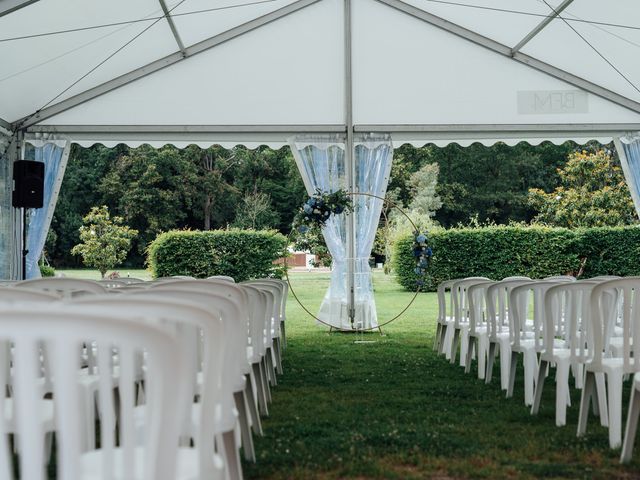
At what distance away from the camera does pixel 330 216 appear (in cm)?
966

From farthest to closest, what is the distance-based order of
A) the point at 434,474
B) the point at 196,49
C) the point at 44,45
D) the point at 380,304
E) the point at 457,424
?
1. the point at 380,304
2. the point at 196,49
3. the point at 44,45
4. the point at 457,424
5. the point at 434,474

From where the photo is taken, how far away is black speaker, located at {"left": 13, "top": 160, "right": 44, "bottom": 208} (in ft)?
28.7

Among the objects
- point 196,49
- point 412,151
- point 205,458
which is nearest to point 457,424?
point 205,458

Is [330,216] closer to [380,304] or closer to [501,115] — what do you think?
[501,115]

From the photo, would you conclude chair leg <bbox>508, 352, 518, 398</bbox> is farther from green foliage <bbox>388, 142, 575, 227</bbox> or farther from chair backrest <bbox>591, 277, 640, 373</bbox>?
green foliage <bbox>388, 142, 575, 227</bbox>

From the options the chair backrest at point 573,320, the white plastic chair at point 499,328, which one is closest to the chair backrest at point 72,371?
the chair backrest at point 573,320

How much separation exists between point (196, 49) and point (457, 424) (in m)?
6.34

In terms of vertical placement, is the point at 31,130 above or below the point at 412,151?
below

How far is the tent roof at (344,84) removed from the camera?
30.1ft

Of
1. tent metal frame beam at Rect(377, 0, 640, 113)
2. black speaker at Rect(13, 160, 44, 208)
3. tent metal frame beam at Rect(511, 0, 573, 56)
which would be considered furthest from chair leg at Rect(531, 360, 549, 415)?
black speaker at Rect(13, 160, 44, 208)

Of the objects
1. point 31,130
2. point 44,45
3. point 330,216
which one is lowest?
point 330,216

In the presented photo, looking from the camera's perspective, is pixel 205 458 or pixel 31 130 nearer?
pixel 205 458

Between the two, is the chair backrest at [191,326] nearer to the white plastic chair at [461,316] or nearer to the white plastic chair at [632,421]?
the white plastic chair at [632,421]

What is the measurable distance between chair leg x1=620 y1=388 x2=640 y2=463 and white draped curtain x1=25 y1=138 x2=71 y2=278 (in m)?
7.64
